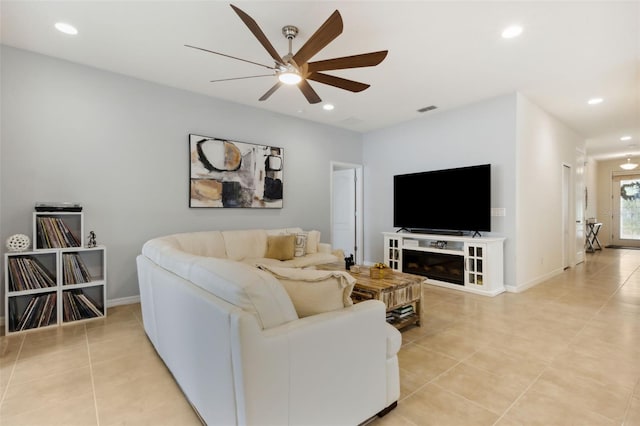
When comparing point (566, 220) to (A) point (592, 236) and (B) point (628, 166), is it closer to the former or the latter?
(A) point (592, 236)

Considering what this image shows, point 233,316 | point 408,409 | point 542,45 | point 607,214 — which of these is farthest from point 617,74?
point 607,214

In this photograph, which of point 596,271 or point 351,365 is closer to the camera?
point 351,365

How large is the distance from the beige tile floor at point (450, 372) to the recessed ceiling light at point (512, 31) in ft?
9.14

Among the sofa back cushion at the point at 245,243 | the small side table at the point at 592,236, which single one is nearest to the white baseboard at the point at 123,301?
the sofa back cushion at the point at 245,243

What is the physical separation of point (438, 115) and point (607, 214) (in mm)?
8654

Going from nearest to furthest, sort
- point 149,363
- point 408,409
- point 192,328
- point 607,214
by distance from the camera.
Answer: point 192,328
point 408,409
point 149,363
point 607,214

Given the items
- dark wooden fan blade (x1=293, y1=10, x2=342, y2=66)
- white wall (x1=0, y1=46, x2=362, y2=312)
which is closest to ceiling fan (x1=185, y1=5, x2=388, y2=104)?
dark wooden fan blade (x1=293, y1=10, x2=342, y2=66)

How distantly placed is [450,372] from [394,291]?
0.81m

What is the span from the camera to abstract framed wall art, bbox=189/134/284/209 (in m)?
4.32

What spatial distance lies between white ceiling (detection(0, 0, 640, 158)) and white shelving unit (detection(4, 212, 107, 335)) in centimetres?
185

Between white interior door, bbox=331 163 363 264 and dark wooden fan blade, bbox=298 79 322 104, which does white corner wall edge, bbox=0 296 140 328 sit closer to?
dark wooden fan blade, bbox=298 79 322 104

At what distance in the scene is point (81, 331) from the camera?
3.01 meters

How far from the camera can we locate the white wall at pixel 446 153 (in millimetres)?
4391

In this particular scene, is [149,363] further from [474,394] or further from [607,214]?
[607,214]
